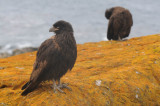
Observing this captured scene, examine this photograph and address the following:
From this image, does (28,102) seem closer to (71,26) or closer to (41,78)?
(41,78)

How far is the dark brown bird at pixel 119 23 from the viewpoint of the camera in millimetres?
10078

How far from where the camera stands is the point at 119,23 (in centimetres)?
1018

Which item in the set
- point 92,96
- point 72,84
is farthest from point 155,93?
point 72,84

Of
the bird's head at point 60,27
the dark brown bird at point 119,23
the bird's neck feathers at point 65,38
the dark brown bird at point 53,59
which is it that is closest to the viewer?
the dark brown bird at point 53,59

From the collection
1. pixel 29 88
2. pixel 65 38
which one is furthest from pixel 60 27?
pixel 29 88

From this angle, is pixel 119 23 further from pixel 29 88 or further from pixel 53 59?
pixel 29 88

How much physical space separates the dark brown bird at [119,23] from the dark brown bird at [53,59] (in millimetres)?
6992

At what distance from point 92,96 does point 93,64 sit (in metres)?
1.94

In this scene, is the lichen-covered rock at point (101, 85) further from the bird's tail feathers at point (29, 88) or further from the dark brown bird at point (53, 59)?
the dark brown bird at point (53, 59)

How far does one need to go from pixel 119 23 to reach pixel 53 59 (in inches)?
298

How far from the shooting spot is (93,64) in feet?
18.4

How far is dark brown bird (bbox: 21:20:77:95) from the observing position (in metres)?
3.42

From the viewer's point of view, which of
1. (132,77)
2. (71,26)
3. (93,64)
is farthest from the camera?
(93,64)

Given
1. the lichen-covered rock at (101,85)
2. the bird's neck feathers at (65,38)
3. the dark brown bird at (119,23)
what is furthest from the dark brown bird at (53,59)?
the dark brown bird at (119,23)
